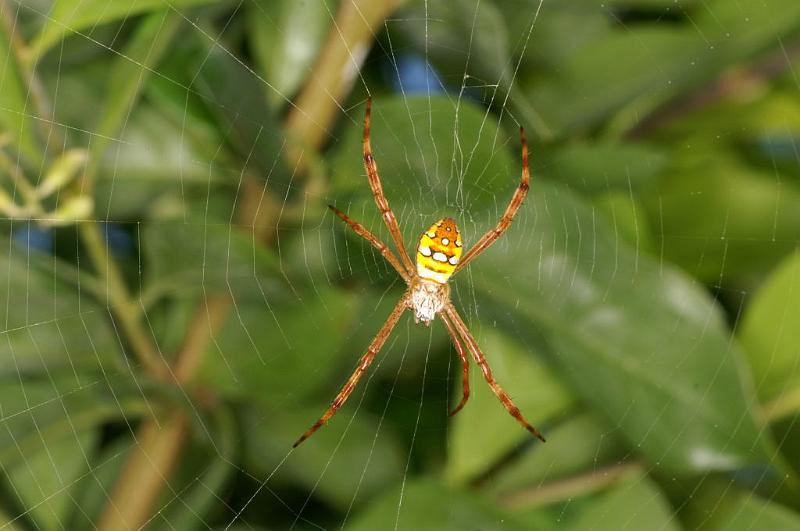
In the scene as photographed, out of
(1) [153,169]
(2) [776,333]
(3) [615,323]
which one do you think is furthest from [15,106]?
(2) [776,333]

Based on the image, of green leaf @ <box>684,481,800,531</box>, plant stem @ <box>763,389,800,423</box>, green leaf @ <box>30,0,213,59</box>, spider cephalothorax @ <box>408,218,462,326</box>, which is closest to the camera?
green leaf @ <box>30,0,213,59</box>

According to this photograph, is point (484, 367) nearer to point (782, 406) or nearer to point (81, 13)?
point (782, 406)

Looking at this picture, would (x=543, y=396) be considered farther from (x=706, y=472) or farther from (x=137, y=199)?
(x=137, y=199)

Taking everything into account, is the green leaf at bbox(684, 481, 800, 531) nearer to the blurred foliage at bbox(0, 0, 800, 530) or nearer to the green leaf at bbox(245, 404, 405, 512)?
the blurred foliage at bbox(0, 0, 800, 530)

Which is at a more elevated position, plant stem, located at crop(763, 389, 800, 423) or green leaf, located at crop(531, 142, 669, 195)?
green leaf, located at crop(531, 142, 669, 195)

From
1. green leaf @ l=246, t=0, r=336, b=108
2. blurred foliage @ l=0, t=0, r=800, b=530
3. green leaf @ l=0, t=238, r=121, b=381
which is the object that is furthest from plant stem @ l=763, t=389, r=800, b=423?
green leaf @ l=0, t=238, r=121, b=381

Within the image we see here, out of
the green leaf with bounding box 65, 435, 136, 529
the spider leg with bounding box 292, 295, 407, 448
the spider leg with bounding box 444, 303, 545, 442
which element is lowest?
the green leaf with bounding box 65, 435, 136, 529

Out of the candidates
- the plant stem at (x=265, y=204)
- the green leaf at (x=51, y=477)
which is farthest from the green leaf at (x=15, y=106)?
the green leaf at (x=51, y=477)
